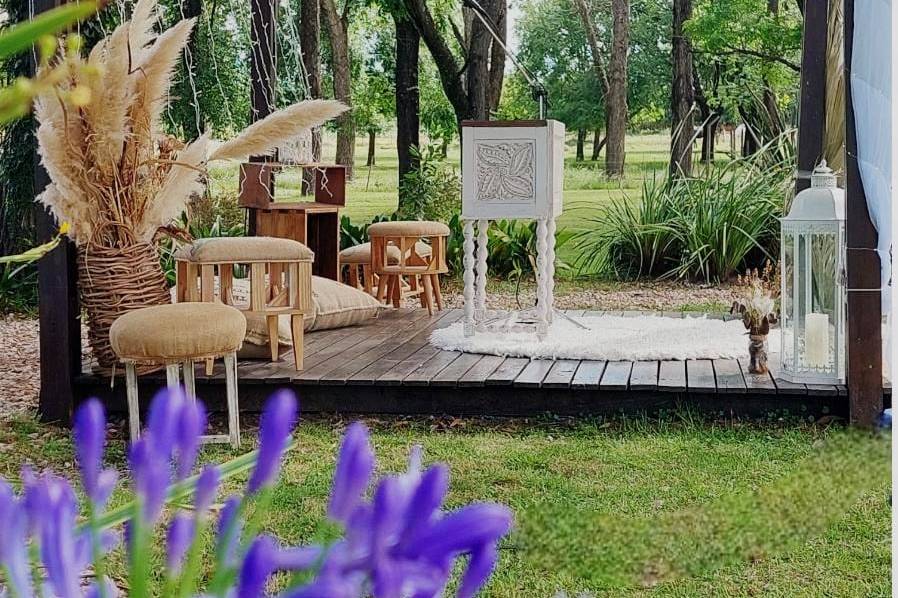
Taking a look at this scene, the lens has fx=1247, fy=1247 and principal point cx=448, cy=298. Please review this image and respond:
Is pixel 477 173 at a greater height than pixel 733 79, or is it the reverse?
pixel 733 79

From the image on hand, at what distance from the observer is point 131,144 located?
371 cm

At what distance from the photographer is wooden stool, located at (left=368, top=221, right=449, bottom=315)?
18.1 ft

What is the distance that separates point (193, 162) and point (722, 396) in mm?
1780

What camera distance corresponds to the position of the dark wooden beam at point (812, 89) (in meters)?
4.13

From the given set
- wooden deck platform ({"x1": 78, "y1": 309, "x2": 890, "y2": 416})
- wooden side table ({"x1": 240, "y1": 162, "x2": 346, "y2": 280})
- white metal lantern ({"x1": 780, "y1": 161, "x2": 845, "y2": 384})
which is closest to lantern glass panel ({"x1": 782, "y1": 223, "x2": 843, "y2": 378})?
white metal lantern ({"x1": 780, "y1": 161, "x2": 845, "y2": 384})

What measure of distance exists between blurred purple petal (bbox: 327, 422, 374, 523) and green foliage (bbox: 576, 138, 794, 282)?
22.9 ft

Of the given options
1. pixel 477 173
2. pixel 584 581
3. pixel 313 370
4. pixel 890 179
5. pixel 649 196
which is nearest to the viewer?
pixel 584 581

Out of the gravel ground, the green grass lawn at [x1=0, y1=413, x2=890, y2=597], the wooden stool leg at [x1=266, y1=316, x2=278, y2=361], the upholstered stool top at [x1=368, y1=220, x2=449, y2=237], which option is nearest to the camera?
the green grass lawn at [x1=0, y1=413, x2=890, y2=597]

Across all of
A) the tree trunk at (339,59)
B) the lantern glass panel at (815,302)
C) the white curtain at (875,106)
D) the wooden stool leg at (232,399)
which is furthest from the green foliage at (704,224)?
the tree trunk at (339,59)

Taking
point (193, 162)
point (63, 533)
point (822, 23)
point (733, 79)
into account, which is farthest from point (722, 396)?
point (733, 79)

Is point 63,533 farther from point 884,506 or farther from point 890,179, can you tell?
point 890,179

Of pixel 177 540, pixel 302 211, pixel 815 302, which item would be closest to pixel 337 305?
pixel 302 211

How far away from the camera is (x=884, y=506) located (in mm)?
3195

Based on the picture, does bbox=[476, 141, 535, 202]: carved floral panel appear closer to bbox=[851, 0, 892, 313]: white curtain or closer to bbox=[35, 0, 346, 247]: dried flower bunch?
bbox=[35, 0, 346, 247]: dried flower bunch
